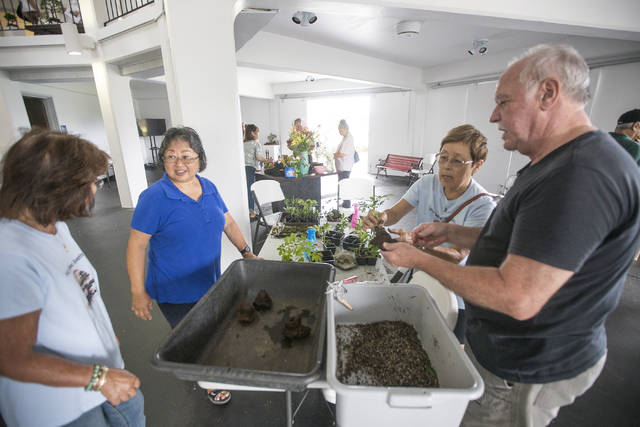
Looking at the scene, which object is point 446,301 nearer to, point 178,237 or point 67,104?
point 178,237

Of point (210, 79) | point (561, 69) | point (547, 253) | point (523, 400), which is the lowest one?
point (523, 400)

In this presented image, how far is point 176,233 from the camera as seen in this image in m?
1.39

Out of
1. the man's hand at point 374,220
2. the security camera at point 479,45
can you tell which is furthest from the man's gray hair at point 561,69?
the security camera at point 479,45

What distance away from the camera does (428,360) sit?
0.98 meters

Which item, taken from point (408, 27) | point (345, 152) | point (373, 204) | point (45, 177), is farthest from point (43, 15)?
point (373, 204)

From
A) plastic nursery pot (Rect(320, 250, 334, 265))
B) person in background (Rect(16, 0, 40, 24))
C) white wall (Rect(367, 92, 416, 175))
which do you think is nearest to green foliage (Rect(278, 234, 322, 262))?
plastic nursery pot (Rect(320, 250, 334, 265))

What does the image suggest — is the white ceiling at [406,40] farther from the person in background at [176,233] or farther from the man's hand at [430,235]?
the man's hand at [430,235]

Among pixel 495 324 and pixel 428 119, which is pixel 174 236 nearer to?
pixel 495 324

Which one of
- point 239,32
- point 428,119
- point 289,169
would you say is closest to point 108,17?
point 239,32

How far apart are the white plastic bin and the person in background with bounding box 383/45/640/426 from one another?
0.47 ft

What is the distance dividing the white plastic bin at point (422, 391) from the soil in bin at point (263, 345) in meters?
0.19

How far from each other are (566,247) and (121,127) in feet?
21.7

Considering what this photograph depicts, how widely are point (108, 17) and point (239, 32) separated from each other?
308 cm

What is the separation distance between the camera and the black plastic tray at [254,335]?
2.59ft
